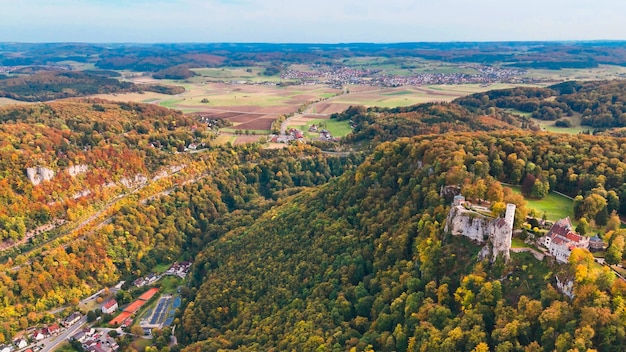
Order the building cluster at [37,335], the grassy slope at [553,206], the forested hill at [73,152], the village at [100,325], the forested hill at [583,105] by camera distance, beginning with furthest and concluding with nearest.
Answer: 1. the forested hill at [583,105]
2. the forested hill at [73,152]
3. the village at [100,325]
4. the building cluster at [37,335]
5. the grassy slope at [553,206]

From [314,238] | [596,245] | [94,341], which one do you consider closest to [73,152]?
[94,341]

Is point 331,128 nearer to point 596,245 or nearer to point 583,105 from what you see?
point 583,105

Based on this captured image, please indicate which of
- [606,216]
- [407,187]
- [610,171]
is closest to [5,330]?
[407,187]

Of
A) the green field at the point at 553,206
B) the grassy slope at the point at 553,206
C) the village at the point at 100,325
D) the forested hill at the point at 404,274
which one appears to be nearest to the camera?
the forested hill at the point at 404,274

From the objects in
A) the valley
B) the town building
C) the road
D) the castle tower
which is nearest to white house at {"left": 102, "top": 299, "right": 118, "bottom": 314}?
the valley

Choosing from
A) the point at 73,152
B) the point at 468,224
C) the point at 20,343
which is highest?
the point at 468,224

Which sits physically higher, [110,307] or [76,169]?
[76,169]

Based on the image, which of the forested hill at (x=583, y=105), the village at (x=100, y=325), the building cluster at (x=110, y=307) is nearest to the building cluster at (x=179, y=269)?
Result: the village at (x=100, y=325)

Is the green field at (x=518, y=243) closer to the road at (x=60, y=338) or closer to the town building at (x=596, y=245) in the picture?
the town building at (x=596, y=245)
